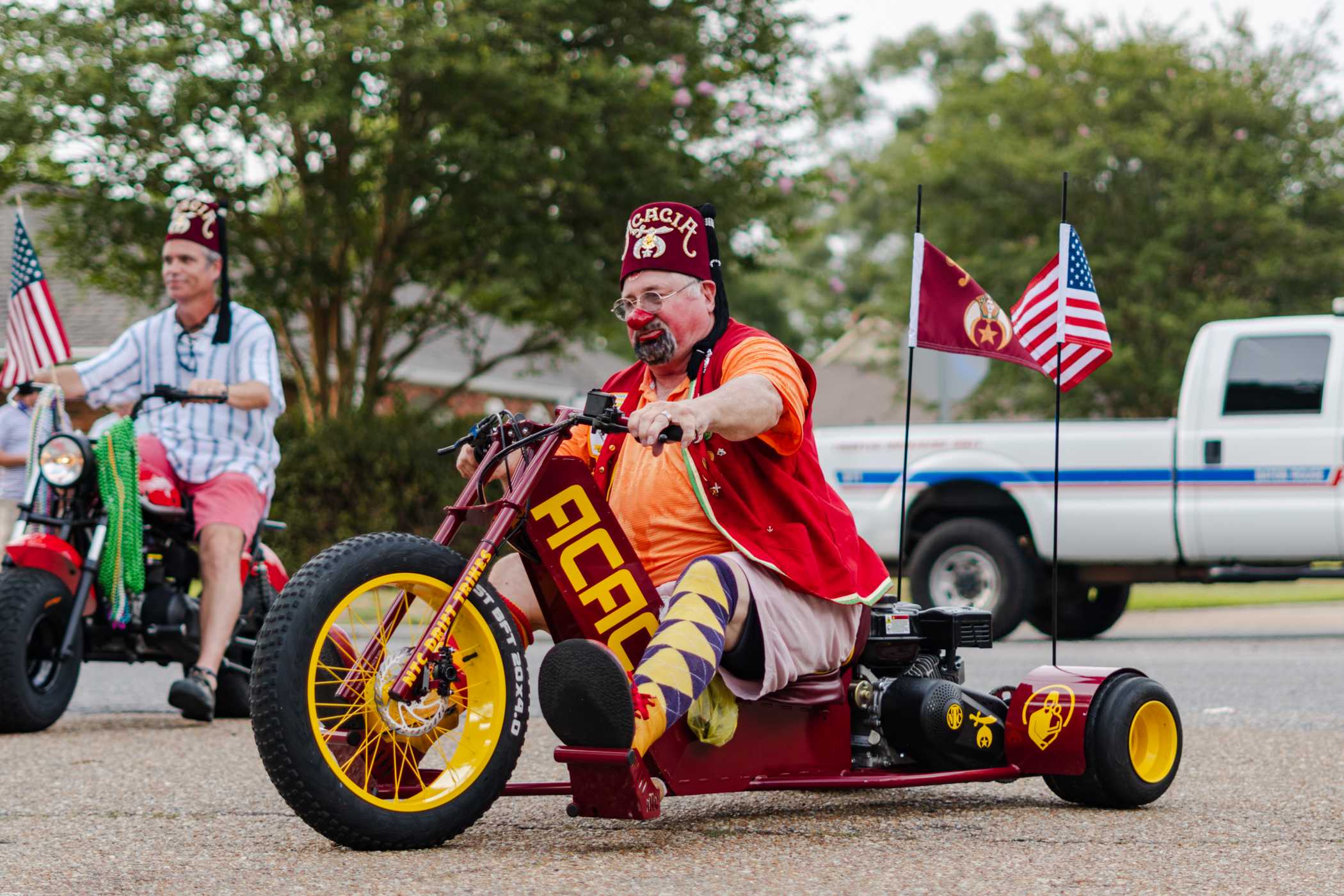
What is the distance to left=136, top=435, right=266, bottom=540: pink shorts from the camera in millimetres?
7176

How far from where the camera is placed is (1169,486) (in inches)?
488

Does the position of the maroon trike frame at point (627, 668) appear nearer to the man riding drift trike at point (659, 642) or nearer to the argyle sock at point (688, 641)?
the man riding drift trike at point (659, 642)

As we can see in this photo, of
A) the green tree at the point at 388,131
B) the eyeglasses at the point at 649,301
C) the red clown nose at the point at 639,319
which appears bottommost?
the red clown nose at the point at 639,319

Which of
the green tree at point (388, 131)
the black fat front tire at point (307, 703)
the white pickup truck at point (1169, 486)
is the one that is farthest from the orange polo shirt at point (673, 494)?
the green tree at point (388, 131)

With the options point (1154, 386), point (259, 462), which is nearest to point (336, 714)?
point (259, 462)

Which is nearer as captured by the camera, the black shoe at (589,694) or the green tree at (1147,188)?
the black shoe at (589,694)

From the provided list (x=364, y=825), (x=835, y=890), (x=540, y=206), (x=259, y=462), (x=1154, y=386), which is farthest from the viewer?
(x=1154, y=386)

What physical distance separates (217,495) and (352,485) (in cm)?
1055

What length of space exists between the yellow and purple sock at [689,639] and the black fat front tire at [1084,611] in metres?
9.28

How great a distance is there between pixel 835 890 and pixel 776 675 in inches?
32.3

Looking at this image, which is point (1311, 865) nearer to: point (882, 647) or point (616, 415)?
point (882, 647)

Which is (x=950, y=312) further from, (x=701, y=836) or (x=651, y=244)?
(x=701, y=836)

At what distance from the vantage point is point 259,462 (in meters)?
7.41

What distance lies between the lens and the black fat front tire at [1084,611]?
523 inches
